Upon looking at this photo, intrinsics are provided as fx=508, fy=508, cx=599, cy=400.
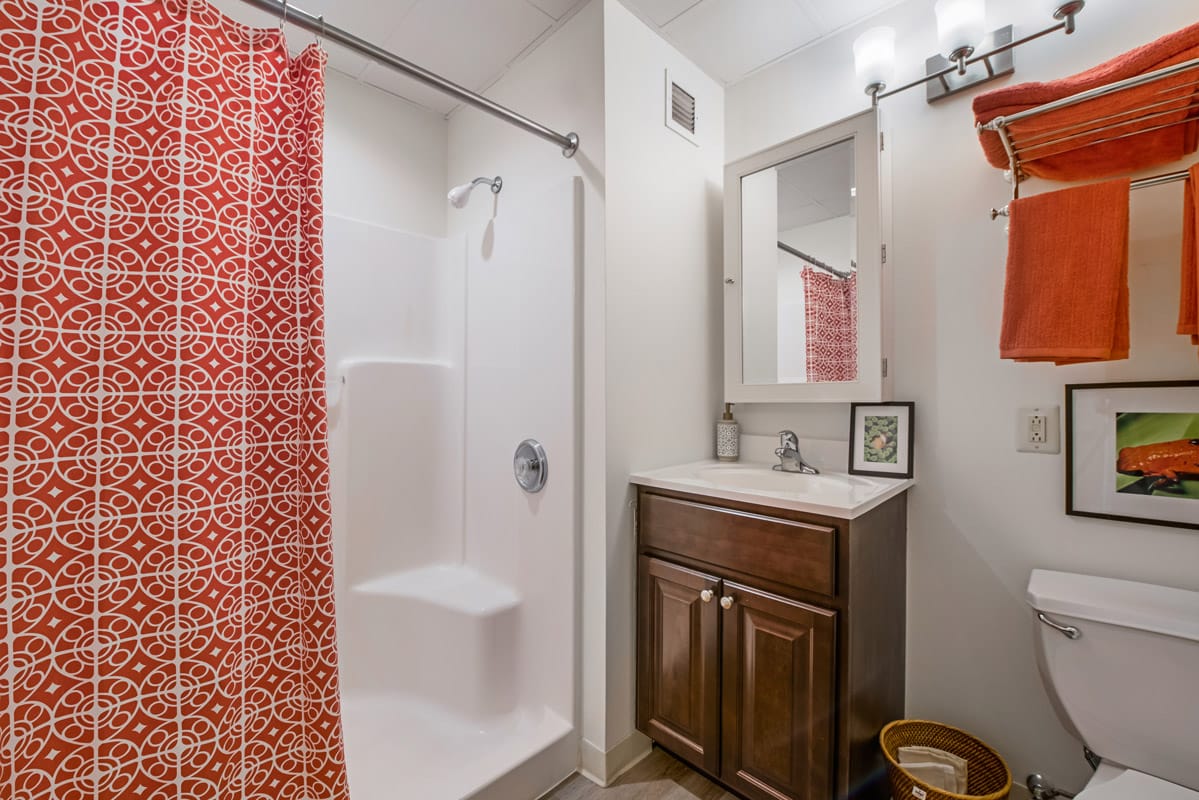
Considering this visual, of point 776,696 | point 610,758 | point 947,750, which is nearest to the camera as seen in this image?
point 776,696

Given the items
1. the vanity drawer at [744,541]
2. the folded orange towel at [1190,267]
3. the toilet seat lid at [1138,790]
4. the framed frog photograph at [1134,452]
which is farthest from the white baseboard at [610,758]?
the folded orange towel at [1190,267]

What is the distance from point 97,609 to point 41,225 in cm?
63

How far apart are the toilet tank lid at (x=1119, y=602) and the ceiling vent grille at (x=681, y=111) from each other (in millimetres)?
1693

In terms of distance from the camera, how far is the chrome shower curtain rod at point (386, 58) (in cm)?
104

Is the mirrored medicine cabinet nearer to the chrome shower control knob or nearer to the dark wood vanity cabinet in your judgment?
the dark wood vanity cabinet

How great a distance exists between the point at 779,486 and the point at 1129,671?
836 mm

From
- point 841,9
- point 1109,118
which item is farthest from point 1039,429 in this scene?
point 841,9

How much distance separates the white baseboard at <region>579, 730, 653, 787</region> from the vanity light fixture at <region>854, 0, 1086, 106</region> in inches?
83.7

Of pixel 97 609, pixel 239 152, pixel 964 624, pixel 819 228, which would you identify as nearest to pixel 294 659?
pixel 97 609

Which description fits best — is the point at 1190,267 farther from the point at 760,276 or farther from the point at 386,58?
the point at 386,58

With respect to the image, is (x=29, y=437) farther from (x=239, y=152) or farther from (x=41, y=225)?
(x=239, y=152)

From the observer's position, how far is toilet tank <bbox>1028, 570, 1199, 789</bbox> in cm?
99

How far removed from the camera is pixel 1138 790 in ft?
3.14

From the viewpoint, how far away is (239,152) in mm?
997
